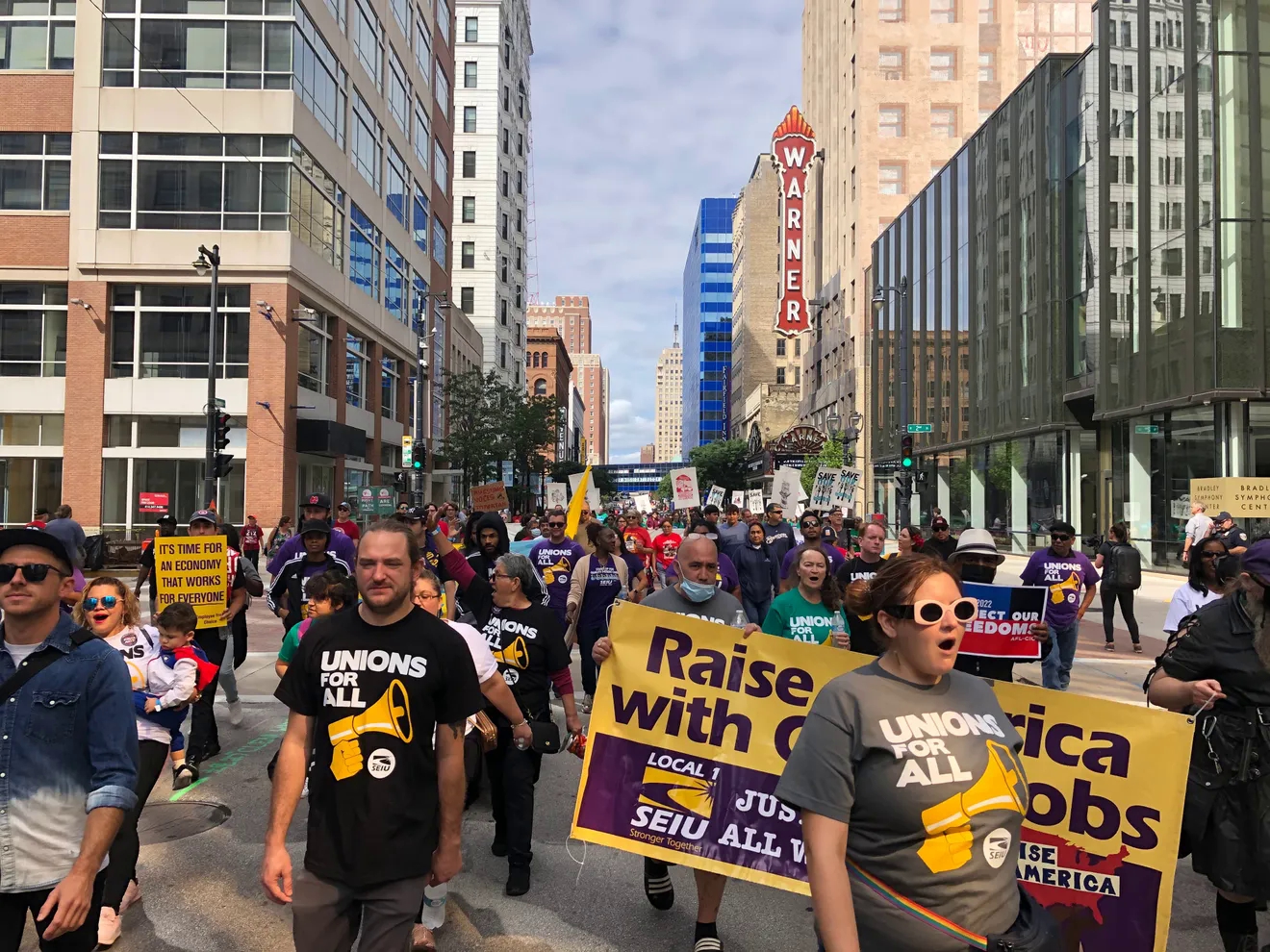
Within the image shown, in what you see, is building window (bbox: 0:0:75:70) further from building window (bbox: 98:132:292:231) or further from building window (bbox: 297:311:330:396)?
building window (bbox: 297:311:330:396)

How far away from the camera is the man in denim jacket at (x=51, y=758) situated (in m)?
2.81

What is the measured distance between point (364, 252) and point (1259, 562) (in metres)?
39.3

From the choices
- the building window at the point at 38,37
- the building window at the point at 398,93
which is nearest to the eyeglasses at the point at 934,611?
the building window at the point at 38,37

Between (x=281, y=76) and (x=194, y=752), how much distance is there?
28503mm

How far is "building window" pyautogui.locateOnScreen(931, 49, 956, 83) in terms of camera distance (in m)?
55.9

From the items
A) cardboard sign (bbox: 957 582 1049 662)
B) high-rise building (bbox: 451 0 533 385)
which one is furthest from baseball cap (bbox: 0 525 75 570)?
high-rise building (bbox: 451 0 533 385)

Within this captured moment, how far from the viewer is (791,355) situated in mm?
113812

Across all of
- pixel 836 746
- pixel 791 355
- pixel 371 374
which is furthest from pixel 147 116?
pixel 791 355

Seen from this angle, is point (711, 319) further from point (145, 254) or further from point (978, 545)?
point (978, 545)

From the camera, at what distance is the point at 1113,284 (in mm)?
27125

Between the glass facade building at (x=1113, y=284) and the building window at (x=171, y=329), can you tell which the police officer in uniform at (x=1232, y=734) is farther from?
the building window at (x=171, y=329)

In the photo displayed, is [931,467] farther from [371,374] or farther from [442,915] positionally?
[442,915]

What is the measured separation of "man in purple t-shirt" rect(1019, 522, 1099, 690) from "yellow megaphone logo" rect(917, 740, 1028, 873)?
23.0 feet

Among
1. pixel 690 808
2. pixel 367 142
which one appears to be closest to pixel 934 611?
pixel 690 808
